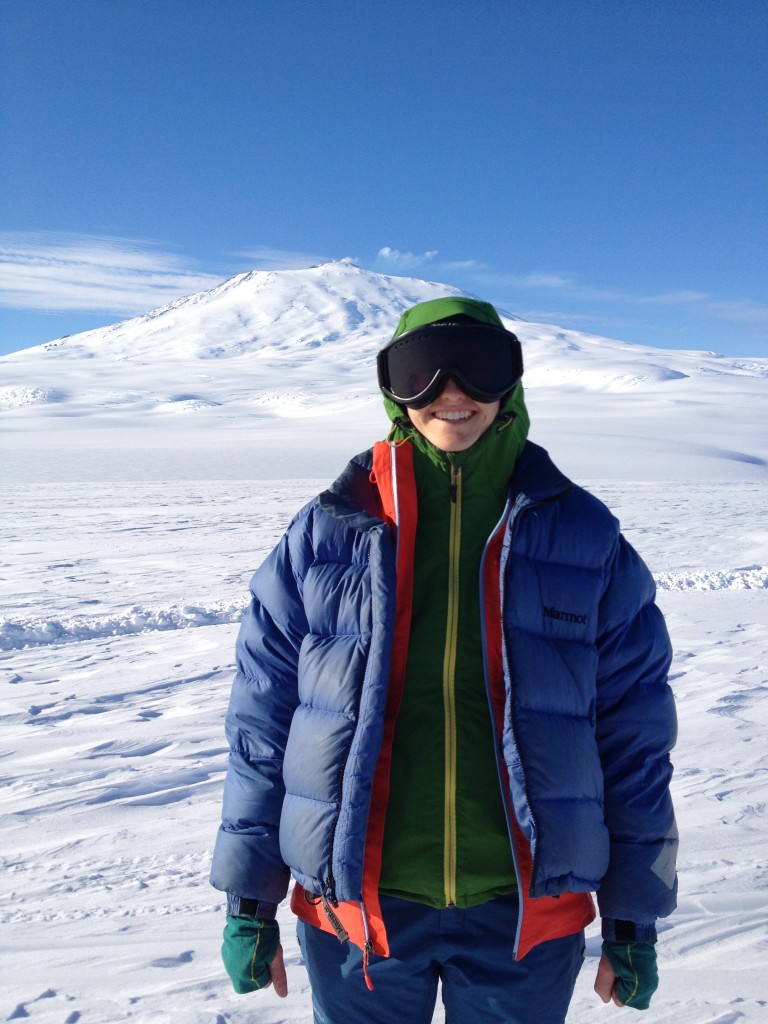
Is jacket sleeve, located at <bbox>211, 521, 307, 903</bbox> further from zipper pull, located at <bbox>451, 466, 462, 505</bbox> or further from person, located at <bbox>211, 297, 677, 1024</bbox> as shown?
zipper pull, located at <bbox>451, 466, 462, 505</bbox>

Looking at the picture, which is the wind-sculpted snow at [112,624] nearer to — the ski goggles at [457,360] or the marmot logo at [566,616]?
the ski goggles at [457,360]

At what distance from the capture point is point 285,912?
8.57 feet

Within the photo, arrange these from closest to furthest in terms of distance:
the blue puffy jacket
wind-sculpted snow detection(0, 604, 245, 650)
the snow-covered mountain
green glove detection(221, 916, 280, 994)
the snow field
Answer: the blue puffy jacket → green glove detection(221, 916, 280, 994) → the snow field → wind-sculpted snow detection(0, 604, 245, 650) → the snow-covered mountain

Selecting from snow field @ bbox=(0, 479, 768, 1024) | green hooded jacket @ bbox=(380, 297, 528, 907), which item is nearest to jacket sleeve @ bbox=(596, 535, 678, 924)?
green hooded jacket @ bbox=(380, 297, 528, 907)

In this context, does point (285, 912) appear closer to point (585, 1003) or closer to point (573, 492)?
point (585, 1003)

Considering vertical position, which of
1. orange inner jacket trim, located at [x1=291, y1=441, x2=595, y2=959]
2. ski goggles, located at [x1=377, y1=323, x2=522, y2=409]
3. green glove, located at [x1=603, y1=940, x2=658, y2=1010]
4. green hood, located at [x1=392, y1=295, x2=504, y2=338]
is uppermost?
green hood, located at [x1=392, y1=295, x2=504, y2=338]

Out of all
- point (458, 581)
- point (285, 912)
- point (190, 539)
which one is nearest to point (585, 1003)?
point (285, 912)

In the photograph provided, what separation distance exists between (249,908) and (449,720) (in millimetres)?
527

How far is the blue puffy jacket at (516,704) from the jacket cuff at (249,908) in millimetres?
23

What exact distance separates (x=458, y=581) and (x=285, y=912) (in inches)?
67.3

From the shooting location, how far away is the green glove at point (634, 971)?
1.46 metres

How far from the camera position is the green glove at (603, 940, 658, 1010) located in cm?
146

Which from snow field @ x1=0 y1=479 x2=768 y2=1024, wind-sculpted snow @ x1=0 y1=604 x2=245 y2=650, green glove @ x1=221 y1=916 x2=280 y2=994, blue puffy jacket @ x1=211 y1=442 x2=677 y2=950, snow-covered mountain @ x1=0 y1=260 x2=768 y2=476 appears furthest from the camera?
snow-covered mountain @ x1=0 y1=260 x2=768 y2=476

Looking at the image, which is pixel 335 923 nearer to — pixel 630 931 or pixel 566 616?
pixel 630 931
